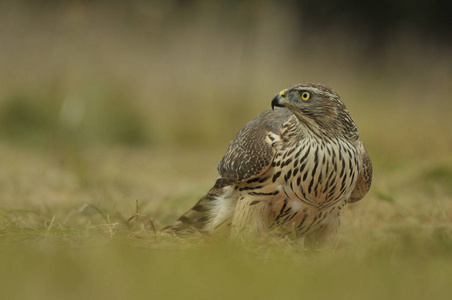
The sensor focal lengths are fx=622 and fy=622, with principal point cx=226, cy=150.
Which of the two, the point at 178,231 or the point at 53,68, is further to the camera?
the point at 53,68

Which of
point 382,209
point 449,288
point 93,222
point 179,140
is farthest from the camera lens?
point 179,140

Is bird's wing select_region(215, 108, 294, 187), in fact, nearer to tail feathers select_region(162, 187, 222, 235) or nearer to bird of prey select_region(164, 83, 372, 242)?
bird of prey select_region(164, 83, 372, 242)

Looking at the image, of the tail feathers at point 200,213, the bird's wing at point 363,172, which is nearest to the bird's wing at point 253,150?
the tail feathers at point 200,213

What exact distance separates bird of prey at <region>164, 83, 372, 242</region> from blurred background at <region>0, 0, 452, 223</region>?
390 cm

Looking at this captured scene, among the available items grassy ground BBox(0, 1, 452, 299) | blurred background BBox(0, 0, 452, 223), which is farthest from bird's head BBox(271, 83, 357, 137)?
blurred background BBox(0, 0, 452, 223)

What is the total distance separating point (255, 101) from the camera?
25.7 ft

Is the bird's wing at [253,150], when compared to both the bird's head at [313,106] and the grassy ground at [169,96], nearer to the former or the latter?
the bird's head at [313,106]

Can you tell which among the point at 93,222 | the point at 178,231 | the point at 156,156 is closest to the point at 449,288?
the point at 178,231

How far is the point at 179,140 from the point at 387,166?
2.99 m

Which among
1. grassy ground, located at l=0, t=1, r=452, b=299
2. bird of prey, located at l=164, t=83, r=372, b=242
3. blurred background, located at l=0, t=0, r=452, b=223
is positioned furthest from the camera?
blurred background, located at l=0, t=0, r=452, b=223

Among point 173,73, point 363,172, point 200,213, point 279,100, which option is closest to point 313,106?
point 279,100

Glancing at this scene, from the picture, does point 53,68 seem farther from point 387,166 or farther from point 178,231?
point 178,231

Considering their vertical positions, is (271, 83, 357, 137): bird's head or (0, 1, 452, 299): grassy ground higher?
(271, 83, 357, 137): bird's head

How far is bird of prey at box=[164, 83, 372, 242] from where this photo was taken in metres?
2.95
